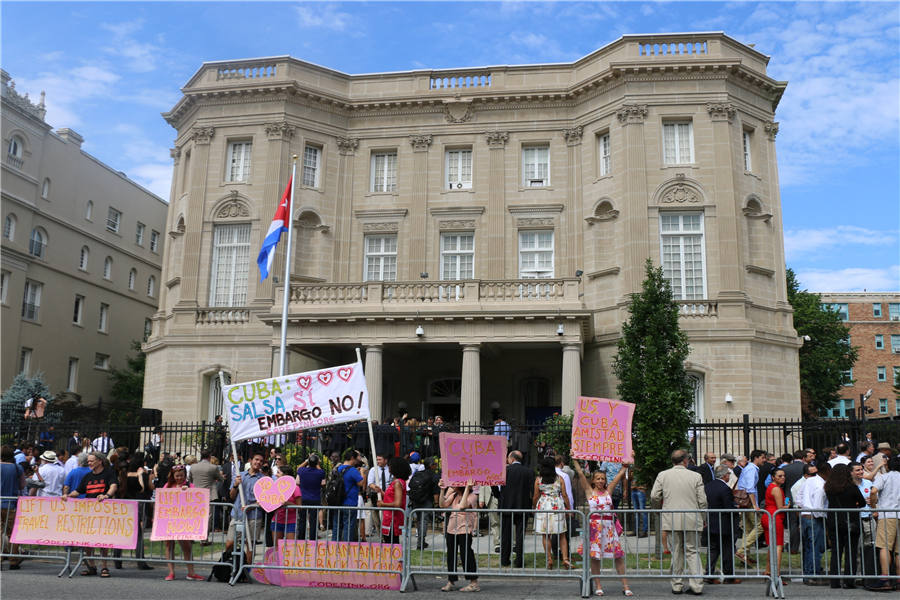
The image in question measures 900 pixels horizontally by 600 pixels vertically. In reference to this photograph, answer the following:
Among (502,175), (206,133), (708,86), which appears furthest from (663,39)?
(206,133)

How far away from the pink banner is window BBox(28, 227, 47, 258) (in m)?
38.0

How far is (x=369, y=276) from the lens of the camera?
107ft

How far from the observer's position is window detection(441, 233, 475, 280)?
32281 millimetres

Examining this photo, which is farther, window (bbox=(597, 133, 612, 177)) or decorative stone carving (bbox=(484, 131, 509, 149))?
decorative stone carving (bbox=(484, 131, 509, 149))

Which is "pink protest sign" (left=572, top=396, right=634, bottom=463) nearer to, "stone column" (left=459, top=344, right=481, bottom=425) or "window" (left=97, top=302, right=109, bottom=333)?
"stone column" (left=459, top=344, right=481, bottom=425)

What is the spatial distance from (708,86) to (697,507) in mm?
22597

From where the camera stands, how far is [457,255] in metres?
32.5

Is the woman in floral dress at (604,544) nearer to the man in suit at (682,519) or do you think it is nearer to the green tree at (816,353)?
the man in suit at (682,519)

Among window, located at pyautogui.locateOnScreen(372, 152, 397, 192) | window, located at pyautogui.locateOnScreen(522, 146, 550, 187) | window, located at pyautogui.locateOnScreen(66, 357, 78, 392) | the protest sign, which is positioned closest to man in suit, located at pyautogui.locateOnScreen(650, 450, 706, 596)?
the protest sign

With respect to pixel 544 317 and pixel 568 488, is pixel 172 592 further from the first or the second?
pixel 544 317

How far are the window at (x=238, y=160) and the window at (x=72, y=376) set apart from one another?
1977cm

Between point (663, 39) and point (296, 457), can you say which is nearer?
point (296, 457)

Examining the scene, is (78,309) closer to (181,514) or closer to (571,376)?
(571,376)

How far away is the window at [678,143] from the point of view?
30391 mm
